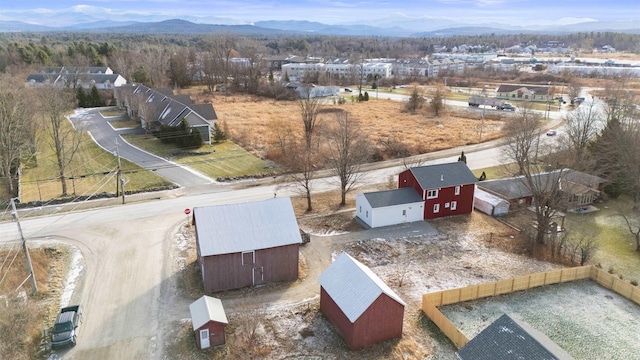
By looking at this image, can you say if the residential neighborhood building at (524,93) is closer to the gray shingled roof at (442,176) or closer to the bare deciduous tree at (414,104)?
the bare deciduous tree at (414,104)

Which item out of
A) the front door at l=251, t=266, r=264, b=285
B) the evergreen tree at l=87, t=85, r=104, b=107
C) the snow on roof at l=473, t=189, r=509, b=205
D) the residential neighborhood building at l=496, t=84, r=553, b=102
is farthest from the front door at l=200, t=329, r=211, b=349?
the residential neighborhood building at l=496, t=84, r=553, b=102

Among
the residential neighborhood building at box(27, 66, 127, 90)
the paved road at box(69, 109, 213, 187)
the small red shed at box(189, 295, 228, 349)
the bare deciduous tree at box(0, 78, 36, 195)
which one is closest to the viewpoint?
the small red shed at box(189, 295, 228, 349)

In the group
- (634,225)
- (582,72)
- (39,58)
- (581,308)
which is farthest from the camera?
(582,72)

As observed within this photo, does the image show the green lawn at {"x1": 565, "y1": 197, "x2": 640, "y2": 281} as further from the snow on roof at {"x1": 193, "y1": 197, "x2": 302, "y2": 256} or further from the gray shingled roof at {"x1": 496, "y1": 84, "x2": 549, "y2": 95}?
the gray shingled roof at {"x1": 496, "y1": 84, "x2": 549, "y2": 95}

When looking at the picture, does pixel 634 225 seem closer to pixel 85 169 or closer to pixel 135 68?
pixel 85 169

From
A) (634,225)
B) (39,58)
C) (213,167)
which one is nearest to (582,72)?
(634,225)

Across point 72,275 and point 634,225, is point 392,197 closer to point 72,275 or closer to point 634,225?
point 634,225

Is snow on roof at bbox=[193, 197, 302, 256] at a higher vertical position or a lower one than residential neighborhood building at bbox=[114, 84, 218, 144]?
lower

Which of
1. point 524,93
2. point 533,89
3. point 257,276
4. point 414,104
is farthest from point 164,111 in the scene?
point 533,89

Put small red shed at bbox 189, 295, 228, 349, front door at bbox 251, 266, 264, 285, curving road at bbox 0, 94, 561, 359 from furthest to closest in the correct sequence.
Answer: front door at bbox 251, 266, 264, 285, curving road at bbox 0, 94, 561, 359, small red shed at bbox 189, 295, 228, 349
